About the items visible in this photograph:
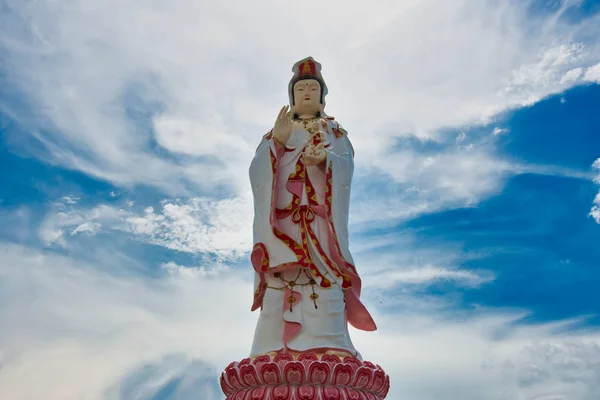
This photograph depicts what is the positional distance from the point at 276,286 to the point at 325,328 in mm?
774

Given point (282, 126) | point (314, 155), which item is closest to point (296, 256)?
point (314, 155)

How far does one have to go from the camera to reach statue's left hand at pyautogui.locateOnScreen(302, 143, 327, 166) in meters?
8.18

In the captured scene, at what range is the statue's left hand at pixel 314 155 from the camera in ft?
26.8

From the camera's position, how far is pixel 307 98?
9.09m

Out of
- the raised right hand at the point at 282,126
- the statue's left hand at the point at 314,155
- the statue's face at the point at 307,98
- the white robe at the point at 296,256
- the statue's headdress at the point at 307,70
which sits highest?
the statue's headdress at the point at 307,70

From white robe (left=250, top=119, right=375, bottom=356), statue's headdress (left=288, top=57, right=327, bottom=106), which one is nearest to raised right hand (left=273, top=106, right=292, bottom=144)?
white robe (left=250, top=119, right=375, bottom=356)

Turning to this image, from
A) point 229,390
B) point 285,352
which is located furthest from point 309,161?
point 229,390

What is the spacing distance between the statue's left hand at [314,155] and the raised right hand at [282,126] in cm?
33

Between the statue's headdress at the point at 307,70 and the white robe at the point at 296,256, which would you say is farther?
the statue's headdress at the point at 307,70

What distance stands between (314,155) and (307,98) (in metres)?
1.19

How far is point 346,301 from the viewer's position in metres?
8.15

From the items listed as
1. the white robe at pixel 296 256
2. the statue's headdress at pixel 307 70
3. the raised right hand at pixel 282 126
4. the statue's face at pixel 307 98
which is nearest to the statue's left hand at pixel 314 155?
the white robe at pixel 296 256

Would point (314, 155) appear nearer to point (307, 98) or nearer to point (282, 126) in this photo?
point (282, 126)

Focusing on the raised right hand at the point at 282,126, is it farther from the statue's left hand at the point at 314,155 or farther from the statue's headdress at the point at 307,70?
the statue's headdress at the point at 307,70
